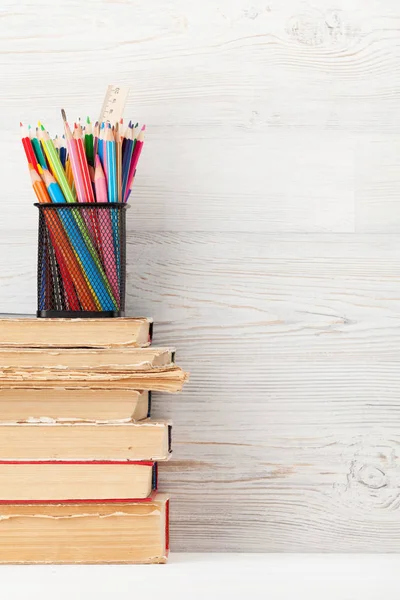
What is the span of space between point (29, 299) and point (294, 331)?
0.33 metres

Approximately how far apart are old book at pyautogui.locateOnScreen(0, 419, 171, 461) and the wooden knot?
28 centimetres

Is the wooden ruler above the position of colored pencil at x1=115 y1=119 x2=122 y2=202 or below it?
above

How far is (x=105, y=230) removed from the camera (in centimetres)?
82

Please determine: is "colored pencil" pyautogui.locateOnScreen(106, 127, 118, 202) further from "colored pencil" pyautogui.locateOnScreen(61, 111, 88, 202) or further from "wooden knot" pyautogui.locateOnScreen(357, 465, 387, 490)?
"wooden knot" pyautogui.locateOnScreen(357, 465, 387, 490)

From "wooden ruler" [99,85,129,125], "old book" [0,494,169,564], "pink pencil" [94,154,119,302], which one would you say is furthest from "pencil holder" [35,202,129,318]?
"old book" [0,494,169,564]

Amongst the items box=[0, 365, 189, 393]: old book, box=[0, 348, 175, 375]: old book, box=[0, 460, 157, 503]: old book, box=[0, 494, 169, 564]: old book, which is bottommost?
box=[0, 494, 169, 564]: old book

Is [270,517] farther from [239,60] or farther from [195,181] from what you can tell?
[239,60]

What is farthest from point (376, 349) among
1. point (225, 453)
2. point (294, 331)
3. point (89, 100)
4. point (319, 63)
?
point (89, 100)

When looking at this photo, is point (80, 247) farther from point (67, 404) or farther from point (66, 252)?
point (67, 404)

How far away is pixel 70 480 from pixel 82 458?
0.02 m

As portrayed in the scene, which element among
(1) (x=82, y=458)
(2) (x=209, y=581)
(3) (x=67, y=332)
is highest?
(3) (x=67, y=332)

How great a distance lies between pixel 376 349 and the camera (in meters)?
0.91

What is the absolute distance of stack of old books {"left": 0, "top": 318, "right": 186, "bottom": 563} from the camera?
2.45 ft

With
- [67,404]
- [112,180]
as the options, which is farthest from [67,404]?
[112,180]
